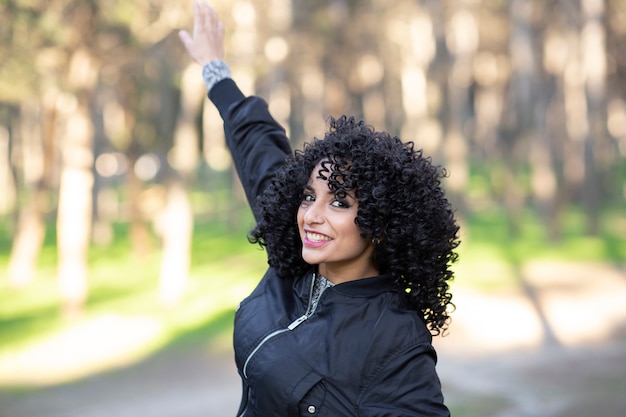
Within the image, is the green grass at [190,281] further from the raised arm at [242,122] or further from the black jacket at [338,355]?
the black jacket at [338,355]

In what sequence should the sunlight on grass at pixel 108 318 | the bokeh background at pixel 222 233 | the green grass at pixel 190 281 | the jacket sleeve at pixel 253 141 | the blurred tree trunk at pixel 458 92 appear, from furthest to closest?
the blurred tree trunk at pixel 458 92 < the green grass at pixel 190 281 < the sunlight on grass at pixel 108 318 < the bokeh background at pixel 222 233 < the jacket sleeve at pixel 253 141

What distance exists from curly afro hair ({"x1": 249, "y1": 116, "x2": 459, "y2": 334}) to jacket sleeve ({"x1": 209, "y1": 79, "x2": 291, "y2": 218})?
48cm

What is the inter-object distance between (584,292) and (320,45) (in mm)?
10309

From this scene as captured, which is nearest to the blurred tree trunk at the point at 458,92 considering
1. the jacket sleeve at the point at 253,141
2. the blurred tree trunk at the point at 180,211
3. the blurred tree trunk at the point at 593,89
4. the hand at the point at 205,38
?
the blurred tree trunk at the point at 593,89

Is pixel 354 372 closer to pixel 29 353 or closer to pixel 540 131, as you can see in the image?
pixel 29 353

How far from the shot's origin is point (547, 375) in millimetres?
9547

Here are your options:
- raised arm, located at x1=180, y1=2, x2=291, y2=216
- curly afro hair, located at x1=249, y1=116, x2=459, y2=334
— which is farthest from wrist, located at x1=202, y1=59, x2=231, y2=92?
curly afro hair, located at x1=249, y1=116, x2=459, y2=334

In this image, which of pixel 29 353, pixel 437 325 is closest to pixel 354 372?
pixel 437 325

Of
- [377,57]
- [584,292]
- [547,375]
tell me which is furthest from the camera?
[377,57]

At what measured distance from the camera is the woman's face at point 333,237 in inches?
98.3

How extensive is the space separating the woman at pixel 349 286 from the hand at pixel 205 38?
96 cm

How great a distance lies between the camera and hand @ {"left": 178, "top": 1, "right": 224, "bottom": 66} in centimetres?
359

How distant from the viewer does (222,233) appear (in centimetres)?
2458

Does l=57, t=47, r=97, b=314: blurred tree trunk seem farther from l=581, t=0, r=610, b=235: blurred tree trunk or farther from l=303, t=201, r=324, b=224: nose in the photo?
l=581, t=0, r=610, b=235: blurred tree trunk
